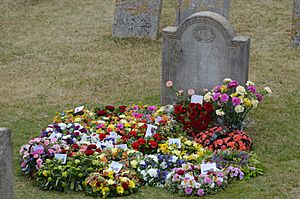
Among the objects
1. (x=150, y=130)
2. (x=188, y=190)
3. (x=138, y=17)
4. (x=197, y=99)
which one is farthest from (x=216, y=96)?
(x=138, y=17)

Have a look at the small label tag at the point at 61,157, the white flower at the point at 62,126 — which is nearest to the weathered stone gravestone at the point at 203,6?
the white flower at the point at 62,126

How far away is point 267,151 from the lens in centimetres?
837

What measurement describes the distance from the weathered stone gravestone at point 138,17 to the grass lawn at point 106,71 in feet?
0.84

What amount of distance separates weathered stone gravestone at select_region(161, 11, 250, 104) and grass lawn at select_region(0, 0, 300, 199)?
0.94 m

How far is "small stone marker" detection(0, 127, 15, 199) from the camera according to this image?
18.0ft

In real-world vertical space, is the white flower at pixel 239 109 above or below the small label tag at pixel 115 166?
above

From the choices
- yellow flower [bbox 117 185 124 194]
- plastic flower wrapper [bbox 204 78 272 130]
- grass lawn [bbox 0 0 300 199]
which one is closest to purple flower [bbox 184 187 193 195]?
grass lawn [bbox 0 0 300 199]

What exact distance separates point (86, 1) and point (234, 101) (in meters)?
10.6

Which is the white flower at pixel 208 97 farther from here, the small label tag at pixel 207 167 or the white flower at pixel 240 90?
the small label tag at pixel 207 167

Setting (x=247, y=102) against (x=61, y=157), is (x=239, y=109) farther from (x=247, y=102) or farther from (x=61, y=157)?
(x=61, y=157)

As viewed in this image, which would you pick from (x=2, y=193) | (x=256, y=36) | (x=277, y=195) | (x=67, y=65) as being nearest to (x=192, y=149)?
(x=277, y=195)

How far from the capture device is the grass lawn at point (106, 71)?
802 cm

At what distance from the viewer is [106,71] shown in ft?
39.4

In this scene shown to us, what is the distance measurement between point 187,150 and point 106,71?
14.0 feet
